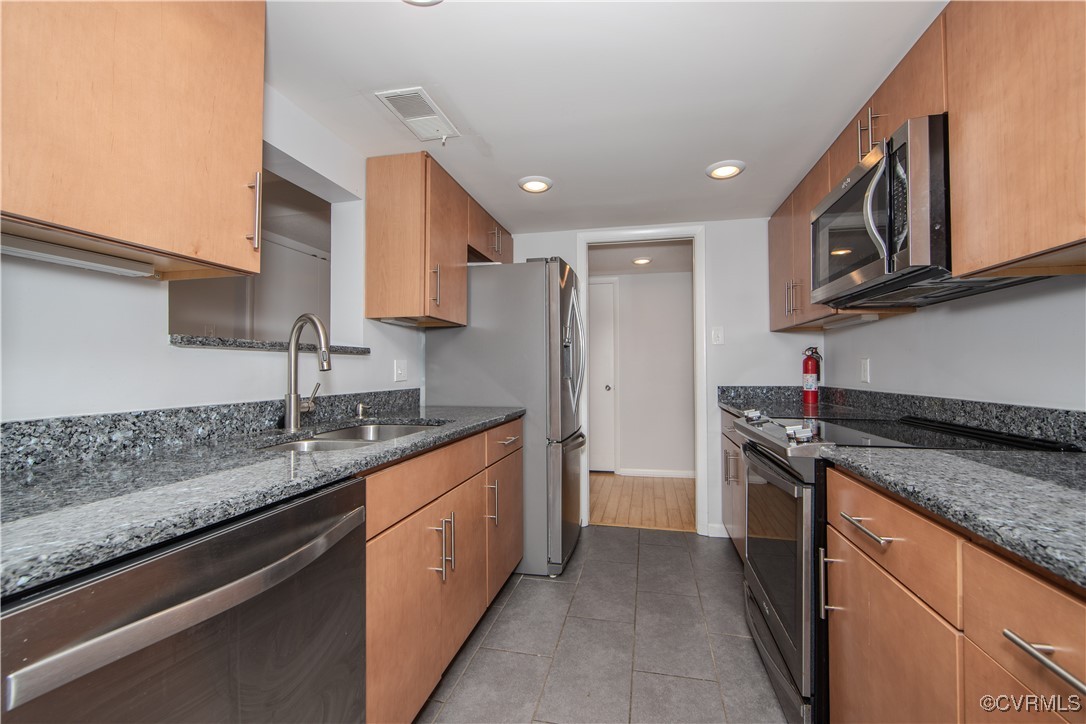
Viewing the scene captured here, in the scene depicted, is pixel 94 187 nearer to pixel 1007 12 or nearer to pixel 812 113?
pixel 1007 12

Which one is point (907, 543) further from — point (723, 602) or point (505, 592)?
point (505, 592)

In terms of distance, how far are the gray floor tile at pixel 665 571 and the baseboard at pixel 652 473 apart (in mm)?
1895

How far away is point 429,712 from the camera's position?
55.6 inches

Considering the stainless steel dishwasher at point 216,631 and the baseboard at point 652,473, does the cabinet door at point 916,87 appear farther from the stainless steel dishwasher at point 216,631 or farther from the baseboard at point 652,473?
the baseboard at point 652,473

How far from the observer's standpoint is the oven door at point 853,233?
1358 millimetres

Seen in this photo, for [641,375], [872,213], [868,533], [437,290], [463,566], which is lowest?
[463,566]

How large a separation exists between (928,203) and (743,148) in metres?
0.99

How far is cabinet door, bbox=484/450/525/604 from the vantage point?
1.92 meters

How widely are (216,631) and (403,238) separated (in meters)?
1.72

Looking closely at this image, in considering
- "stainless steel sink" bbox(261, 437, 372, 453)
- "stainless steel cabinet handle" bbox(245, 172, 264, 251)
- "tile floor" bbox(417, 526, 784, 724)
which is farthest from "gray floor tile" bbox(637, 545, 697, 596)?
"stainless steel cabinet handle" bbox(245, 172, 264, 251)

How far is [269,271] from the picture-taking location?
313 cm

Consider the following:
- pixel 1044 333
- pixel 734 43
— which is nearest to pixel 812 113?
pixel 734 43

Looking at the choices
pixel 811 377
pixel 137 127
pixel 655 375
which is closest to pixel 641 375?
pixel 655 375

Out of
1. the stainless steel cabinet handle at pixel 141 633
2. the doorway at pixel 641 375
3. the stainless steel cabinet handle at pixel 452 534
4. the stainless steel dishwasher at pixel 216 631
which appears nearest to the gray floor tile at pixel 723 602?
the stainless steel cabinet handle at pixel 452 534
